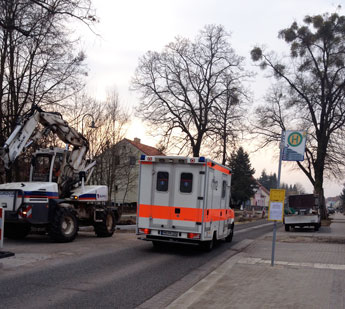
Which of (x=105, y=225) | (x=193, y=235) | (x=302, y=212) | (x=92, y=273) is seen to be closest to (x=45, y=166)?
(x=105, y=225)

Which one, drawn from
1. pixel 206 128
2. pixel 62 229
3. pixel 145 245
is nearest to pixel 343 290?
pixel 145 245

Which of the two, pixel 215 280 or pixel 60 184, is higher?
pixel 60 184

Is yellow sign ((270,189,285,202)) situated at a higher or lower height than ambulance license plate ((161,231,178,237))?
higher

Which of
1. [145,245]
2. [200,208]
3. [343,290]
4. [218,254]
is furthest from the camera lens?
[145,245]

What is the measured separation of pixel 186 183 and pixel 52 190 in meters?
4.54

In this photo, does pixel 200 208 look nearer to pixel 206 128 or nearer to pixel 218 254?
pixel 218 254

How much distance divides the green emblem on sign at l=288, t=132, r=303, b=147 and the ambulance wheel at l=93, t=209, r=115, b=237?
Result: 8.24 m

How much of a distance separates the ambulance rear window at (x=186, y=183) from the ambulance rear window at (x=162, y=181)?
48 cm

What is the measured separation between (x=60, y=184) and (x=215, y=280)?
327 inches

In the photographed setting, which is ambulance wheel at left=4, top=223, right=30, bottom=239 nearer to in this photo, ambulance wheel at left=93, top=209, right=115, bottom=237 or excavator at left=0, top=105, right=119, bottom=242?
excavator at left=0, top=105, right=119, bottom=242

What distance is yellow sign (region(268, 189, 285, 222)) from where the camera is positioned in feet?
36.0

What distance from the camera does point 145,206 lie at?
13.3 meters

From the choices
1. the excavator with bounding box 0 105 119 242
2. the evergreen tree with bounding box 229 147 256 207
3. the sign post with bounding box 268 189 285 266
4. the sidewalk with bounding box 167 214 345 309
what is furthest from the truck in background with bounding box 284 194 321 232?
the evergreen tree with bounding box 229 147 256 207

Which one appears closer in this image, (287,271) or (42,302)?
(42,302)
